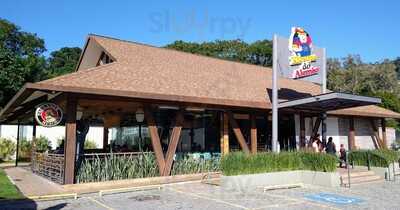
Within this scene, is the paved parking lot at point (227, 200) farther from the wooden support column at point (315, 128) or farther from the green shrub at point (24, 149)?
the green shrub at point (24, 149)

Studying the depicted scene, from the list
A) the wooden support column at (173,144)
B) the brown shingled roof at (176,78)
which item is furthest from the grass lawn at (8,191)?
the wooden support column at (173,144)

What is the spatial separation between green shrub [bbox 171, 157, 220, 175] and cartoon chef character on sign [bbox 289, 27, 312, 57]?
5.94m

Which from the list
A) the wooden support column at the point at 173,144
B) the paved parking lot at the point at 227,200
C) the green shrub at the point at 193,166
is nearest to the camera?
the paved parking lot at the point at 227,200

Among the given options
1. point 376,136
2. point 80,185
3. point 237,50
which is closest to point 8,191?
point 80,185

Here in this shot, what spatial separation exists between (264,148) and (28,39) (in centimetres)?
4069

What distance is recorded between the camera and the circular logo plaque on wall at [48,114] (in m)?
12.2

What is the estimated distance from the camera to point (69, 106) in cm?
1258

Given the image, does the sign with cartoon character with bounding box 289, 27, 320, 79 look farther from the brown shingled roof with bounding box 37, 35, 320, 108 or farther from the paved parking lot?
the paved parking lot

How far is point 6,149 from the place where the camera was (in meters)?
27.2

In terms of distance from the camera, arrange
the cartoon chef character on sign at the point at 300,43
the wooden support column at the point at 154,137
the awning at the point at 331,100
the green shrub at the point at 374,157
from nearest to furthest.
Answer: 1. the wooden support column at the point at 154,137
2. the awning at the point at 331,100
3. the green shrub at the point at 374,157
4. the cartoon chef character on sign at the point at 300,43

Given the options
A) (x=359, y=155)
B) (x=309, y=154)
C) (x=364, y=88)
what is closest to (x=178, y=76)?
(x=309, y=154)

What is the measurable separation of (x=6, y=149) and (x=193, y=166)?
17368 millimetres

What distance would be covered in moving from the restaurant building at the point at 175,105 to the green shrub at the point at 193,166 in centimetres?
50

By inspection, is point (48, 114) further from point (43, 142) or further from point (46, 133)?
point (46, 133)
